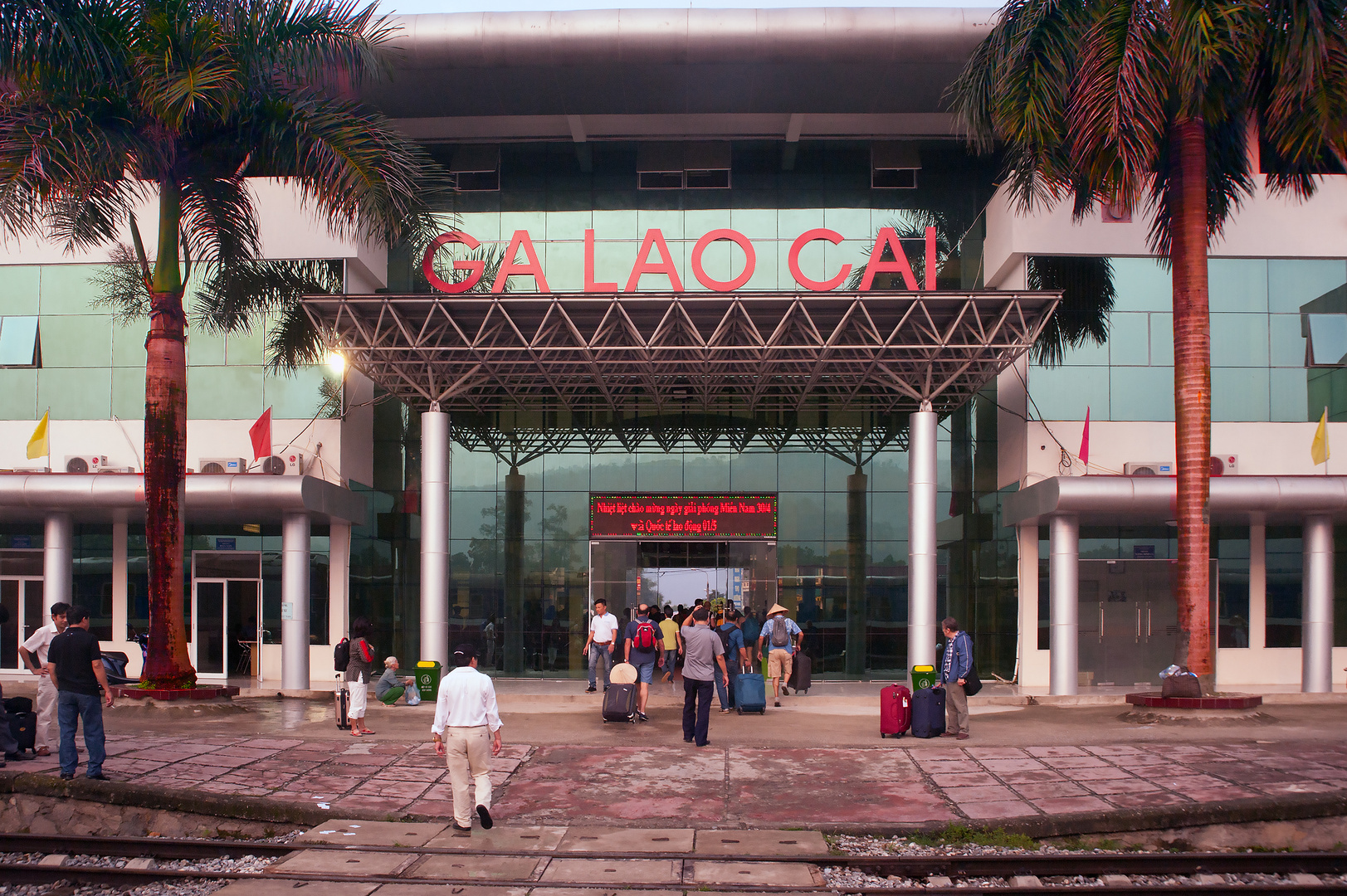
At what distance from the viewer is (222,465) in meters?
22.3

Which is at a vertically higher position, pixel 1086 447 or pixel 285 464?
pixel 1086 447

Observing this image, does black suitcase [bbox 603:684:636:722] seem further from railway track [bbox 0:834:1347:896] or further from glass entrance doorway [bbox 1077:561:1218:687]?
glass entrance doorway [bbox 1077:561:1218:687]

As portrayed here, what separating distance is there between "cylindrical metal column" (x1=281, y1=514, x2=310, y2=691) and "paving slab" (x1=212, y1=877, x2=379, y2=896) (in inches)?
506

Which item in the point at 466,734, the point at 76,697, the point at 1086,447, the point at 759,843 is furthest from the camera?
the point at 1086,447

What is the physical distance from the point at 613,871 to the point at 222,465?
16.7 m

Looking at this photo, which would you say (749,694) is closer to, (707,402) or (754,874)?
(707,402)

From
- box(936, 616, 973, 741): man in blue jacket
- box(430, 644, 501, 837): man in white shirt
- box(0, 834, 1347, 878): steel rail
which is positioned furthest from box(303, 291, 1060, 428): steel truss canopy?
box(0, 834, 1347, 878): steel rail

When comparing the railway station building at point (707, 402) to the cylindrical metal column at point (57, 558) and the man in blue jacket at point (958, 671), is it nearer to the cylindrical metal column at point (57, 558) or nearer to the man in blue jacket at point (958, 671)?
the cylindrical metal column at point (57, 558)

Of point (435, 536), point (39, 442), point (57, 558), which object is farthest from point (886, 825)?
point (39, 442)

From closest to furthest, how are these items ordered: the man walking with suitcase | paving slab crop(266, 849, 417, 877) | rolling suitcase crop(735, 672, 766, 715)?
paving slab crop(266, 849, 417, 877) < the man walking with suitcase < rolling suitcase crop(735, 672, 766, 715)

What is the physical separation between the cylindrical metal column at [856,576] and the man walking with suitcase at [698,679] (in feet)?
32.4

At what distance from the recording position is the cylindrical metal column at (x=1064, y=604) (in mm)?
20219

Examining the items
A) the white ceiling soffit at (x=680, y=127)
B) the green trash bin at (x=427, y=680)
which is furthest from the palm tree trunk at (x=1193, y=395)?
the green trash bin at (x=427, y=680)

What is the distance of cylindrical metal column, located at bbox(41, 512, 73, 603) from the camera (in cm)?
2102
